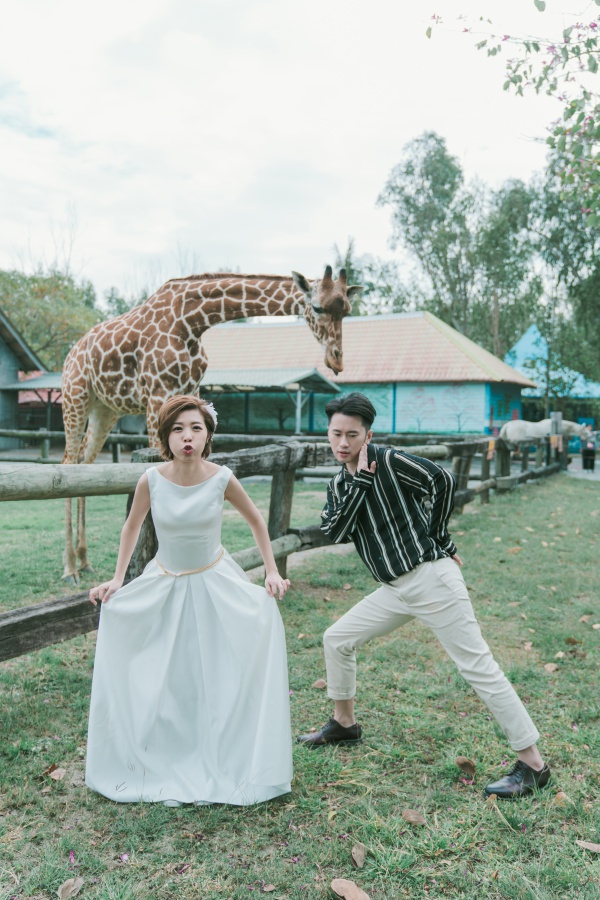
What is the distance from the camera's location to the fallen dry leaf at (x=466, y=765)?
3.03 meters

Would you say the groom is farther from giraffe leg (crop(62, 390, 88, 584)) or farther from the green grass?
giraffe leg (crop(62, 390, 88, 584))

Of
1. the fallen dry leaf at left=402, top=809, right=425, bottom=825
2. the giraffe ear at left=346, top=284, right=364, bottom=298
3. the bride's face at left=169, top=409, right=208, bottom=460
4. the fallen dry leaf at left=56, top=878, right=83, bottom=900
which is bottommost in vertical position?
the fallen dry leaf at left=402, top=809, right=425, bottom=825

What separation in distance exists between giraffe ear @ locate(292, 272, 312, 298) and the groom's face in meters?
2.45

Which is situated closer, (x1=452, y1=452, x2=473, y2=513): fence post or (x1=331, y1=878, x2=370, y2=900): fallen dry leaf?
(x1=331, y1=878, x2=370, y2=900): fallen dry leaf

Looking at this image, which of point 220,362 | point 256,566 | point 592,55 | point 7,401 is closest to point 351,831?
point 256,566

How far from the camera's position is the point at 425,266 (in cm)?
3641

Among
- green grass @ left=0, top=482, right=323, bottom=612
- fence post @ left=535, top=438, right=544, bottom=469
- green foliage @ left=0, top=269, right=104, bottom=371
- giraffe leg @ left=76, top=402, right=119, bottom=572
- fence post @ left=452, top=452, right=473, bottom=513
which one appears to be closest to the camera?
green grass @ left=0, top=482, right=323, bottom=612

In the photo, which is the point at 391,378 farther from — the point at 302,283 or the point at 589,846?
the point at 589,846

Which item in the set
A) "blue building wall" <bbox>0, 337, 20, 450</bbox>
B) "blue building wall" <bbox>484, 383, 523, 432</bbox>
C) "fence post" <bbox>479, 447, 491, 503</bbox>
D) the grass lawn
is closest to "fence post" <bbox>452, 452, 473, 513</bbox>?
"fence post" <bbox>479, 447, 491, 503</bbox>

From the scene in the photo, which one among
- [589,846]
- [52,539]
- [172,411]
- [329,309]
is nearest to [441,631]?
[589,846]

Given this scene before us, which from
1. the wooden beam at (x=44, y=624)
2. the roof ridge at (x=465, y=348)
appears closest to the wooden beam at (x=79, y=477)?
the wooden beam at (x=44, y=624)

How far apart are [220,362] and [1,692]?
21589mm

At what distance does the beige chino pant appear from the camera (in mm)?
2816

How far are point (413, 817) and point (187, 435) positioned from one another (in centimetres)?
179
